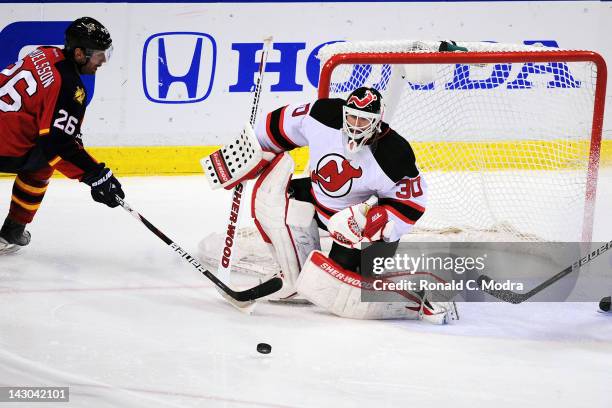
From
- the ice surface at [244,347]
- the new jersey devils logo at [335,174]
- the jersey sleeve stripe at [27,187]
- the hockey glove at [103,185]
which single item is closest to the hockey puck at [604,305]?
the ice surface at [244,347]

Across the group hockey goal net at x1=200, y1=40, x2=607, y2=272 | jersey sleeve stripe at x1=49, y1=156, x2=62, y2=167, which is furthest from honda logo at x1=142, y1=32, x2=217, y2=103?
jersey sleeve stripe at x1=49, y1=156, x2=62, y2=167

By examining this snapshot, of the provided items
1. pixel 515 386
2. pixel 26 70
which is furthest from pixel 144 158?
pixel 515 386

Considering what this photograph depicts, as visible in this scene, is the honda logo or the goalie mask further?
the honda logo

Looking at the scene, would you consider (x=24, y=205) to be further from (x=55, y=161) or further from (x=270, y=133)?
(x=270, y=133)

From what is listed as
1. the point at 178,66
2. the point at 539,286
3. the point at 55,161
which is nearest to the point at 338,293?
the point at 539,286

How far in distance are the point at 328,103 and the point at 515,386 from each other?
127cm

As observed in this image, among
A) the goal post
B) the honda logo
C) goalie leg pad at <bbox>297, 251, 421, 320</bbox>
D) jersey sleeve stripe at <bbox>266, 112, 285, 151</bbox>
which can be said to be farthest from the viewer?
the honda logo

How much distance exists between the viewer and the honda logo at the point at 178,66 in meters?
5.45

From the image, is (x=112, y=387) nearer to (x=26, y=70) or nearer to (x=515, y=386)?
(x=515, y=386)

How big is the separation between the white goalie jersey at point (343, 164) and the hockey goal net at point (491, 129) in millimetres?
306

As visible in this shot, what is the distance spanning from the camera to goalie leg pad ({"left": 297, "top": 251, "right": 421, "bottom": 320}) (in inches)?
135

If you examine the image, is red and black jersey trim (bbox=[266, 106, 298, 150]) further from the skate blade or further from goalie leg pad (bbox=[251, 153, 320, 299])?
the skate blade

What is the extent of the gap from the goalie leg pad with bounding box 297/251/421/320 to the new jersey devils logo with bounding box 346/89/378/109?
55 cm

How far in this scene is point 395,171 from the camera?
345 centimetres
